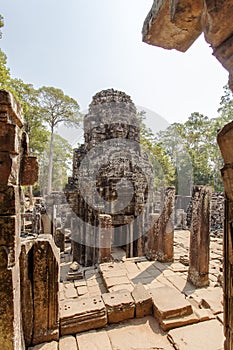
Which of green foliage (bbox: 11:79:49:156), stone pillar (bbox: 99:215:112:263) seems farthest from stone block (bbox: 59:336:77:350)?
green foliage (bbox: 11:79:49:156)

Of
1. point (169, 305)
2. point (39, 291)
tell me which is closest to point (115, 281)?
point (169, 305)

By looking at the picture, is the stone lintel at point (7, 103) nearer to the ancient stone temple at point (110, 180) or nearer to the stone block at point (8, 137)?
the stone block at point (8, 137)

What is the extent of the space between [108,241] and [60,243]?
15.6 ft

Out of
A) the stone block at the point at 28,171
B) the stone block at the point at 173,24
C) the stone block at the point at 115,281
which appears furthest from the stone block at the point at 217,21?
the stone block at the point at 115,281

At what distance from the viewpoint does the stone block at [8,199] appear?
1.81 m

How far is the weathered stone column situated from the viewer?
4.08ft

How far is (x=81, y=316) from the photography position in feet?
9.18

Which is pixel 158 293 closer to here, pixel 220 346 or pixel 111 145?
pixel 220 346

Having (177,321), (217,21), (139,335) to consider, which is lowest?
(139,335)

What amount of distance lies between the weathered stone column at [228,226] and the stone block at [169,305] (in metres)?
1.77

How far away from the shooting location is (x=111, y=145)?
36.1 ft

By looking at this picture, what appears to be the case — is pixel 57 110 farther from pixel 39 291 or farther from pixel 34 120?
pixel 39 291

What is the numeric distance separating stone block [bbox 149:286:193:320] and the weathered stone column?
1.77 meters

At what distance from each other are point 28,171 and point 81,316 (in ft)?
7.74
